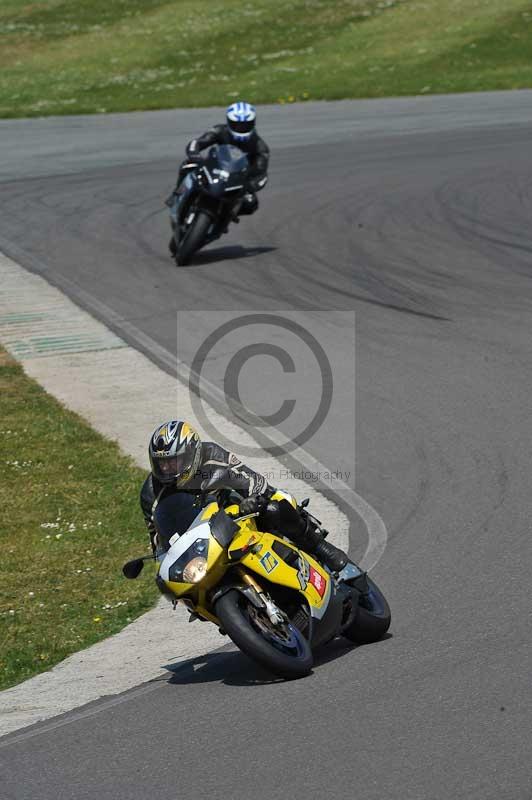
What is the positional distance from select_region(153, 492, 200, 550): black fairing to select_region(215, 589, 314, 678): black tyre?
603mm

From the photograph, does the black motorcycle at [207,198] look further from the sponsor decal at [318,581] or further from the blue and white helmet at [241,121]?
the sponsor decal at [318,581]

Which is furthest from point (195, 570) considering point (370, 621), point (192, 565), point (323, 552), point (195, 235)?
point (195, 235)

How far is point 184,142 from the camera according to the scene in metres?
29.6

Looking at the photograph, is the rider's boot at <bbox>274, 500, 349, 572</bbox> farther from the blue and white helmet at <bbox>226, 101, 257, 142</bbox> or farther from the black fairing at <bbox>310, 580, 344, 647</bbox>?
the blue and white helmet at <bbox>226, 101, 257, 142</bbox>

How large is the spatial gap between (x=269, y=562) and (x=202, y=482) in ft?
2.04

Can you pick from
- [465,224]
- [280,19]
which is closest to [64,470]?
[465,224]

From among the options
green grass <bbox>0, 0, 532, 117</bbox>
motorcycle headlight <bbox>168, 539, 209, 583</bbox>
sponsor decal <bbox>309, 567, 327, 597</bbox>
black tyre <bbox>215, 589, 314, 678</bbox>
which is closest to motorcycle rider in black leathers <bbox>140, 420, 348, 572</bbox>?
sponsor decal <bbox>309, 567, 327, 597</bbox>

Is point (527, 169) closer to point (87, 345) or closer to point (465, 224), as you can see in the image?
point (465, 224)

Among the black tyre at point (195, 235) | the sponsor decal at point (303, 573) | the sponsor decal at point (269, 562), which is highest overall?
the sponsor decal at point (269, 562)

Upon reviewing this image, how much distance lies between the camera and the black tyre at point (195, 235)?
60.2 ft

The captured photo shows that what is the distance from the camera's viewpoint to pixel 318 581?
7.32m

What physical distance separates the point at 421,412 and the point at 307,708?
19.1 ft

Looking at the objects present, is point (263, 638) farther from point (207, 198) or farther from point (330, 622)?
point (207, 198)

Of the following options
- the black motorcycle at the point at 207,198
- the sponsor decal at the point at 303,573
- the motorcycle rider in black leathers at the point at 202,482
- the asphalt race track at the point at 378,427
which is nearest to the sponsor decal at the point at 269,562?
the sponsor decal at the point at 303,573
